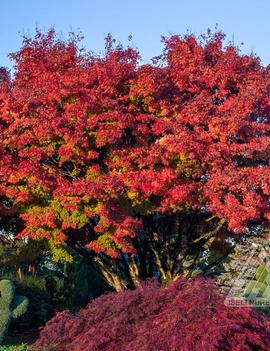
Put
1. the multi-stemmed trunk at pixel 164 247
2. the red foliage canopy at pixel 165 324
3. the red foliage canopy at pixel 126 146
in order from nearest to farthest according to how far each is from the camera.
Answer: the red foliage canopy at pixel 165 324
the red foliage canopy at pixel 126 146
the multi-stemmed trunk at pixel 164 247

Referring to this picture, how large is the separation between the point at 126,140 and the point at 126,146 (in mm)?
500

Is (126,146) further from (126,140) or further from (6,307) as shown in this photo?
(6,307)

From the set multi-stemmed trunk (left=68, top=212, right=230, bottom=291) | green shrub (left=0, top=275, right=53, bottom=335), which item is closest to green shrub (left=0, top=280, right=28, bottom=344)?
multi-stemmed trunk (left=68, top=212, right=230, bottom=291)

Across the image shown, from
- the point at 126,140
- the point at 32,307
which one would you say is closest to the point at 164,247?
the point at 126,140

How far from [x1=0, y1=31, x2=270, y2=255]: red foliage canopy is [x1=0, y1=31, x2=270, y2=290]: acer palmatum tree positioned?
0.03 m

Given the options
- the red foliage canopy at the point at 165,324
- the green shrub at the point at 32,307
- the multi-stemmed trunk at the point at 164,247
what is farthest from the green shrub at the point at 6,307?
the red foliage canopy at the point at 165,324

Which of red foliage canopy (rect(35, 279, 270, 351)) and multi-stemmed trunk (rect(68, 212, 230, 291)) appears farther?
multi-stemmed trunk (rect(68, 212, 230, 291))

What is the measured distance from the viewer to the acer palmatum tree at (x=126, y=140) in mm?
12633

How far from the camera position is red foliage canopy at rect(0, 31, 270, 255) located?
41.4 feet

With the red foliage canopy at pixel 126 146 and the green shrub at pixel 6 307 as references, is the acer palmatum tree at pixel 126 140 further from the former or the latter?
the green shrub at pixel 6 307

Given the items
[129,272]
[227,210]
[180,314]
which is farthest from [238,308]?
[129,272]

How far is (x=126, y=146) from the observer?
535 inches

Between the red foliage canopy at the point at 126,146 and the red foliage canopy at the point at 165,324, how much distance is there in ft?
13.8

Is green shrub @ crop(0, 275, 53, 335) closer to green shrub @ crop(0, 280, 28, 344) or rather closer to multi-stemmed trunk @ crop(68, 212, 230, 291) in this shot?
multi-stemmed trunk @ crop(68, 212, 230, 291)
